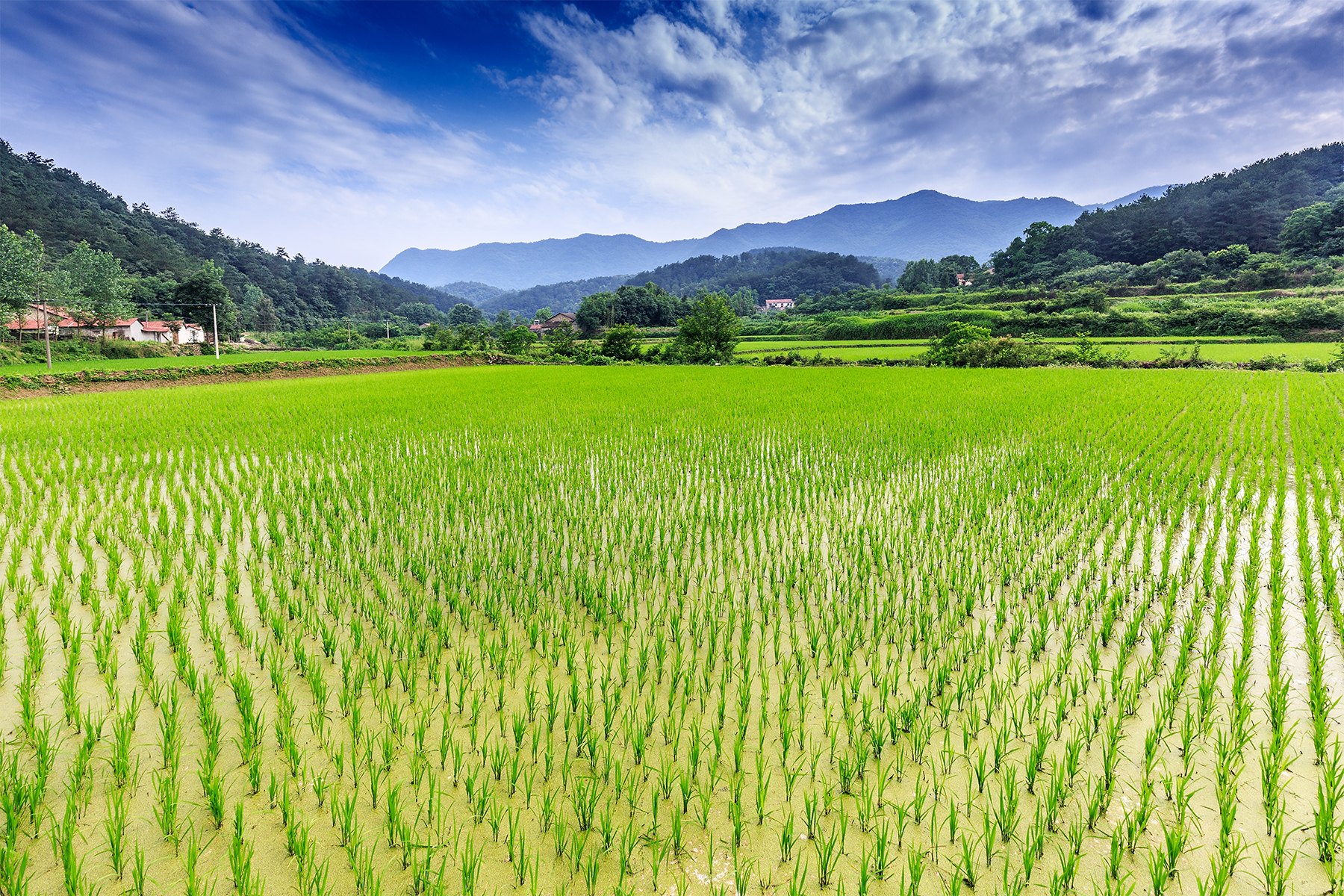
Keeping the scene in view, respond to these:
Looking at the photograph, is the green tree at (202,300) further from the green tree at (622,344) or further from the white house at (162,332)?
the green tree at (622,344)

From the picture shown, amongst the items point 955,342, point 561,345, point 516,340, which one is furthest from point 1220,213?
point 516,340

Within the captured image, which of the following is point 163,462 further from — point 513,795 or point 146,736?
point 513,795

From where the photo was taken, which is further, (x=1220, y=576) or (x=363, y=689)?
(x=1220, y=576)

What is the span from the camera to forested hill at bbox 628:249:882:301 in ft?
353

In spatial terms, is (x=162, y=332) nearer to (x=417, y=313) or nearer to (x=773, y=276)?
(x=417, y=313)

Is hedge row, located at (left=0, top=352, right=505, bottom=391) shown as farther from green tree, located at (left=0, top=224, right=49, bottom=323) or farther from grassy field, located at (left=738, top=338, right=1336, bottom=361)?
grassy field, located at (left=738, top=338, right=1336, bottom=361)

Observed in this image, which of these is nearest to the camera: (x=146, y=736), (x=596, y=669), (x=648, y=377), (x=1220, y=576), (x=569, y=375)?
(x=146, y=736)

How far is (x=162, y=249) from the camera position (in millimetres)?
56469

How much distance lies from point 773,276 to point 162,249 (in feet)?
322

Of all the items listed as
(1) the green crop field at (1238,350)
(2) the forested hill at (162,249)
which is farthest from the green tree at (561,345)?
(1) the green crop field at (1238,350)

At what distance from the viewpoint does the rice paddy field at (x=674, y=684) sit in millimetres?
1852

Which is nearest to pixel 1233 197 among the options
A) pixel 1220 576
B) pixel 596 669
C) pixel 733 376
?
pixel 733 376

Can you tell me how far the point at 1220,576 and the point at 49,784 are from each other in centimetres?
715

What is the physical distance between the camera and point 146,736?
2463 mm
